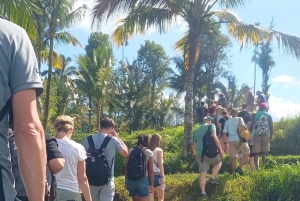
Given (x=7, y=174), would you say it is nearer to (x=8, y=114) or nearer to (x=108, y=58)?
(x=8, y=114)

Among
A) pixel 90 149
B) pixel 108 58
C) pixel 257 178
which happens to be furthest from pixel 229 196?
pixel 108 58

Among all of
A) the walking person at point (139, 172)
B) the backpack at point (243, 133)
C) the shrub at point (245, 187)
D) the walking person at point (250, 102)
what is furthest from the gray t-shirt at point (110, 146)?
the walking person at point (250, 102)

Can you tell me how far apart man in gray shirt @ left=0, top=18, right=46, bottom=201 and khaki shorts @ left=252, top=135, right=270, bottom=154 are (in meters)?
8.94

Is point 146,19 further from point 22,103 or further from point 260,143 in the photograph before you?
point 22,103

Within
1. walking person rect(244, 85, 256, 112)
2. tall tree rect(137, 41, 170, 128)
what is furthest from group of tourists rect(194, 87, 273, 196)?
tall tree rect(137, 41, 170, 128)

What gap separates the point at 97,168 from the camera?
19.5ft

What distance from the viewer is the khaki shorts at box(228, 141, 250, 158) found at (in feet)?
32.7

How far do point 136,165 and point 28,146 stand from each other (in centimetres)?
545

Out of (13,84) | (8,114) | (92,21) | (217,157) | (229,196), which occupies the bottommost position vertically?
(229,196)

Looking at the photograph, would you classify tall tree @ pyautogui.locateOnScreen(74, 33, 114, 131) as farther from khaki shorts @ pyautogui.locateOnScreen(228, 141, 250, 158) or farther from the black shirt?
khaki shorts @ pyautogui.locateOnScreen(228, 141, 250, 158)

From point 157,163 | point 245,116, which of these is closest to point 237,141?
point 245,116

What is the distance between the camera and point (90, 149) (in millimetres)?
6090

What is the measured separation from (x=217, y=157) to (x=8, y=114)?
302 inches

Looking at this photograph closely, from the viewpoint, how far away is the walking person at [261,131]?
10156 millimetres
